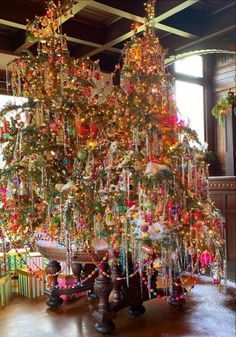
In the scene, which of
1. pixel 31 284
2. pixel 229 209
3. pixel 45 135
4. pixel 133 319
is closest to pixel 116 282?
pixel 133 319

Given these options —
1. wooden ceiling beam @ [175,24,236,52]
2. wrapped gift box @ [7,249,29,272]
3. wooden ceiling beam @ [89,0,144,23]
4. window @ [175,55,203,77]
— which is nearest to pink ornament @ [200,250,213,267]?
wrapped gift box @ [7,249,29,272]

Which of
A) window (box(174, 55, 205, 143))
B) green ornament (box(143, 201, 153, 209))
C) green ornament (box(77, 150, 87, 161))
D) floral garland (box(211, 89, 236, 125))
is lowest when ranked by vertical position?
green ornament (box(143, 201, 153, 209))

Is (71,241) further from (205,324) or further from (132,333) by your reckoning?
(205,324)

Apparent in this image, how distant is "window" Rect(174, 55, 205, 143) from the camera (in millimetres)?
5414

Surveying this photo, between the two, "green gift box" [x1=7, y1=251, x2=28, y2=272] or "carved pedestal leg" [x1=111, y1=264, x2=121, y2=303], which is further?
"green gift box" [x1=7, y1=251, x2=28, y2=272]

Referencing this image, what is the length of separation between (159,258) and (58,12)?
204 centimetres

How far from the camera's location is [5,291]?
10.5ft

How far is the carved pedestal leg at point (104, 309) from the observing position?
2.55 meters

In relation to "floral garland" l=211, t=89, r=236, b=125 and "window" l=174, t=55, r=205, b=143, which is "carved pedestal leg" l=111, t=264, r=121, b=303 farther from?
"window" l=174, t=55, r=205, b=143

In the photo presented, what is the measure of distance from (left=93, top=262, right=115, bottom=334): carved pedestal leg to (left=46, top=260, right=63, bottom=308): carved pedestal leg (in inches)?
23.8

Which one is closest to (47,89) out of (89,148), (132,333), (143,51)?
(89,148)

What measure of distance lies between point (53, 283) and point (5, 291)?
16.9 inches

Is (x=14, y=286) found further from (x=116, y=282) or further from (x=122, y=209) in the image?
(x=122, y=209)

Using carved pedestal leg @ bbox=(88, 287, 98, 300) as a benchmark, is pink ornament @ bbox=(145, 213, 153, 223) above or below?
above
